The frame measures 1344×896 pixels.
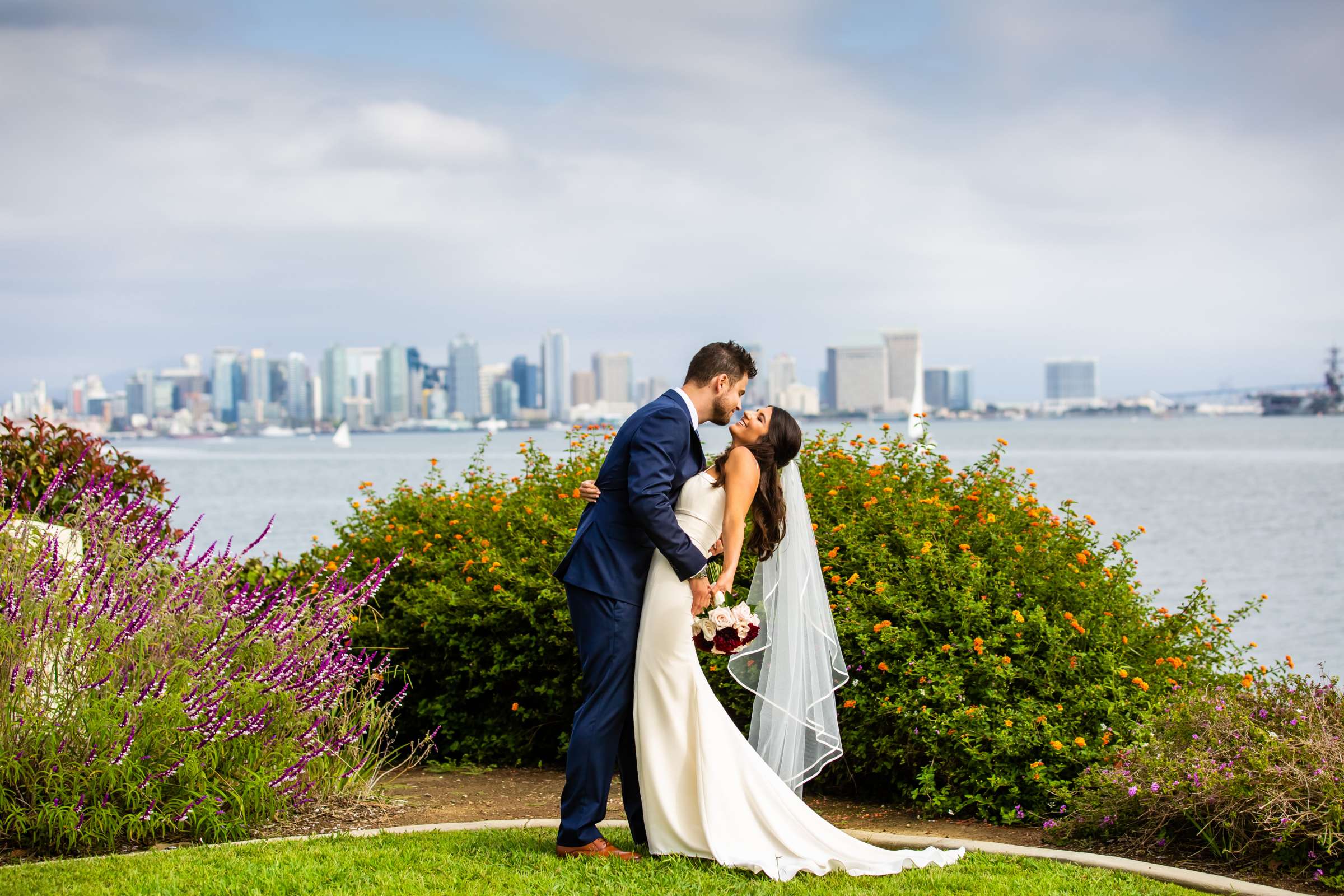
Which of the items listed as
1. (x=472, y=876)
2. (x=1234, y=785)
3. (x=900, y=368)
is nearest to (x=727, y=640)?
(x=472, y=876)

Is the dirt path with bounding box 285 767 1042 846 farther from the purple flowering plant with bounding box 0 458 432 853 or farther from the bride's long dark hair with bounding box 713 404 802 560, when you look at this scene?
the bride's long dark hair with bounding box 713 404 802 560

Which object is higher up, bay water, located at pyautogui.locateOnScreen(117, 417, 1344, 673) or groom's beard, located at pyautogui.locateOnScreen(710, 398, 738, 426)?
groom's beard, located at pyautogui.locateOnScreen(710, 398, 738, 426)

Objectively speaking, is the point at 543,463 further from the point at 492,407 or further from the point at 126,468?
the point at 492,407

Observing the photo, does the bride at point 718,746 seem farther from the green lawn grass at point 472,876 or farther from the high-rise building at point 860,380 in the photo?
the high-rise building at point 860,380

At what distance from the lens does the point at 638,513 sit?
4.57m

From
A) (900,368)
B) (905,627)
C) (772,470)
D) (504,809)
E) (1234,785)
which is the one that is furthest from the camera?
(900,368)

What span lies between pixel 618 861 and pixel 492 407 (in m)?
116

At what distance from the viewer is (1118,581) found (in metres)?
7.09

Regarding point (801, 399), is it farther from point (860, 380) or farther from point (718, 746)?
point (718, 746)

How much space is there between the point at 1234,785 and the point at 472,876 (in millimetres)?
3212

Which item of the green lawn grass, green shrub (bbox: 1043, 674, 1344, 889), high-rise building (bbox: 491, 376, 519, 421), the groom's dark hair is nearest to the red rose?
the green lawn grass

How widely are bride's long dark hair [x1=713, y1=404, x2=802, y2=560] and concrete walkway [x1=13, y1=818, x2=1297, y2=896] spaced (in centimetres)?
150

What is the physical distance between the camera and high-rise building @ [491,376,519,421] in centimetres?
11525

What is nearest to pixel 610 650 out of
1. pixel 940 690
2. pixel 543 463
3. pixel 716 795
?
pixel 716 795
